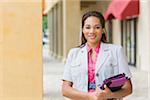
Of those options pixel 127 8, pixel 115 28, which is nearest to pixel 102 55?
Result: pixel 127 8

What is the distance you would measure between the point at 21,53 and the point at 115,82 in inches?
172

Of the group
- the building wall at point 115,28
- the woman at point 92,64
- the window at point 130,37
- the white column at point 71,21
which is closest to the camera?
the woman at point 92,64

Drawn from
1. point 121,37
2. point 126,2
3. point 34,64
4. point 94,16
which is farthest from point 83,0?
point 94,16

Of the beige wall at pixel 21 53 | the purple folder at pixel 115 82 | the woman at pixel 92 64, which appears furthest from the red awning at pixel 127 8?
the purple folder at pixel 115 82

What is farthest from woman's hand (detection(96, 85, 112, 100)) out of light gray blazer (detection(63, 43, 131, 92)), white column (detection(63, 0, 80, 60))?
white column (detection(63, 0, 80, 60))

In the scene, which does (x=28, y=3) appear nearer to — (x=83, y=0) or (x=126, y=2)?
(x=126, y=2)

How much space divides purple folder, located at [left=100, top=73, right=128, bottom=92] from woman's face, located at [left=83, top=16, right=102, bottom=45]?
0.34 m

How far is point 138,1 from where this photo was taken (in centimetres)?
1780

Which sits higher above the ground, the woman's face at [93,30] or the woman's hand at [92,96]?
the woman's face at [93,30]

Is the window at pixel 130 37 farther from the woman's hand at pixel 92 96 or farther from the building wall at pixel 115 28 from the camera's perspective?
the woman's hand at pixel 92 96

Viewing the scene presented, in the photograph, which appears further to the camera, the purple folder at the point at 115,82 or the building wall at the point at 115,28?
the building wall at the point at 115,28

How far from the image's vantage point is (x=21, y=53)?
6.67 meters

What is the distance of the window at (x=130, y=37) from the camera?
64.6ft

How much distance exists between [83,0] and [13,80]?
22.0 m
